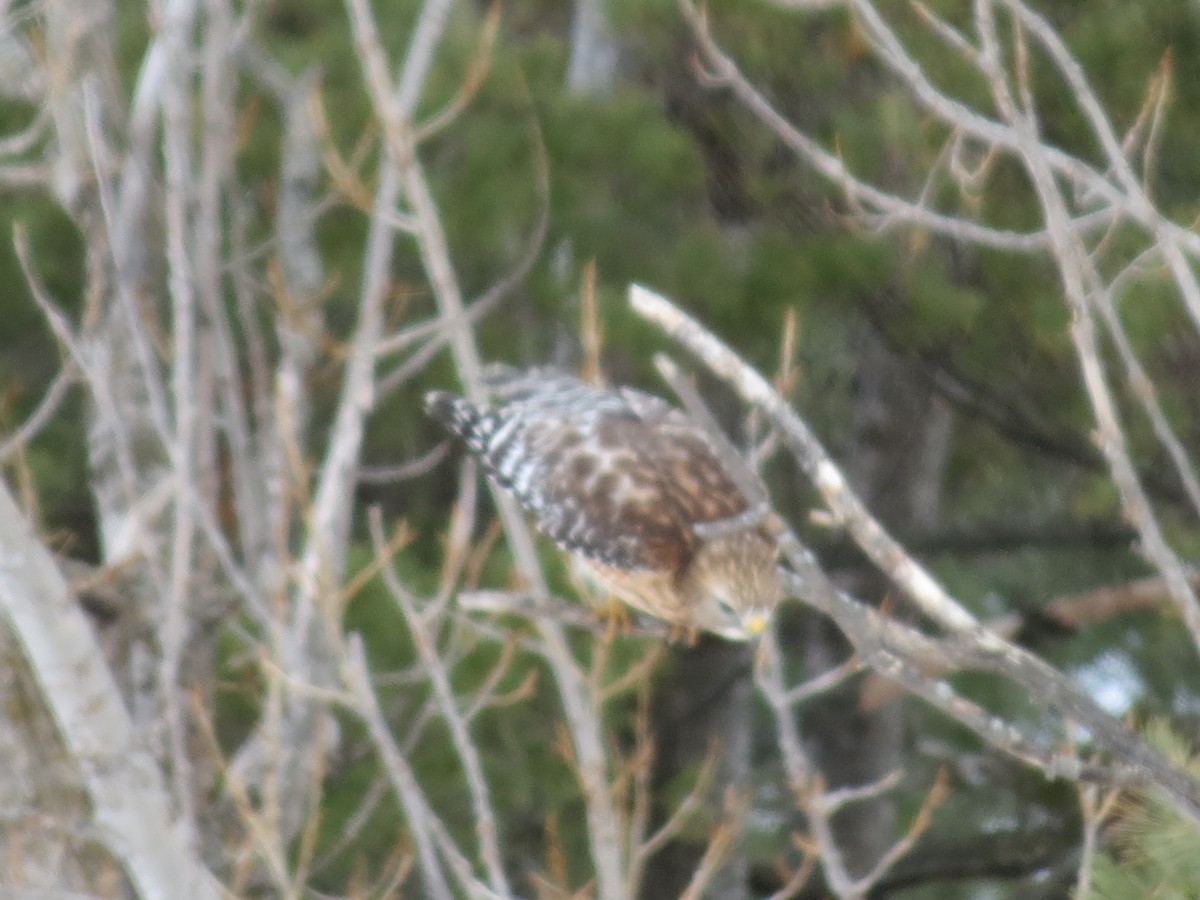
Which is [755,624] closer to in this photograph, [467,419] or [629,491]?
[629,491]

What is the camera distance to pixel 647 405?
471 centimetres

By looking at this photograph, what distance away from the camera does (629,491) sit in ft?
14.2

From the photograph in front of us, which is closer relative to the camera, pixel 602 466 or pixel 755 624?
pixel 755 624

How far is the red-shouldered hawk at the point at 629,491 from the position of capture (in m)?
3.95

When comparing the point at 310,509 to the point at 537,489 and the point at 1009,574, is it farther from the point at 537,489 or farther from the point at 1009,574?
the point at 1009,574

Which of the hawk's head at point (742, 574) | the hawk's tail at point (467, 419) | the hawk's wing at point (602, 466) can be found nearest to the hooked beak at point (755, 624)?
the hawk's head at point (742, 574)

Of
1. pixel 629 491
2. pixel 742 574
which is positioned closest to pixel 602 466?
pixel 629 491

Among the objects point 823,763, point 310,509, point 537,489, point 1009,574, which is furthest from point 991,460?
point 310,509

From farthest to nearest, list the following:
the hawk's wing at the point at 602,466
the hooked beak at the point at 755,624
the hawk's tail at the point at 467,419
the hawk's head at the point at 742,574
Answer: the hawk's tail at the point at 467,419 < the hawk's wing at the point at 602,466 < the hawk's head at the point at 742,574 < the hooked beak at the point at 755,624

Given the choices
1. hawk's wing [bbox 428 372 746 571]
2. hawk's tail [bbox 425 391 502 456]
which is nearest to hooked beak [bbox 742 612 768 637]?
hawk's wing [bbox 428 372 746 571]

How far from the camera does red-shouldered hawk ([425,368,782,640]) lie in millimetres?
3945

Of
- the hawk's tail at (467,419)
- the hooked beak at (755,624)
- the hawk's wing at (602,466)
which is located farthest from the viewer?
the hawk's tail at (467,419)

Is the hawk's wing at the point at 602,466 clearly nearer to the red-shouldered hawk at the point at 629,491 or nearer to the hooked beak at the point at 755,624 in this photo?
the red-shouldered hawk at the point at 629,491

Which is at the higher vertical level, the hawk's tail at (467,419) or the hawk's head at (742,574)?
the hawk's tail at (467,419)
